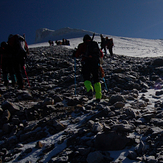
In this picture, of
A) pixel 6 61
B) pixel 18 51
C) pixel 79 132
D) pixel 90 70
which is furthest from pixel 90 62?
pixel 6 61

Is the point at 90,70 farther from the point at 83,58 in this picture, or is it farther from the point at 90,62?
the point at 83,58

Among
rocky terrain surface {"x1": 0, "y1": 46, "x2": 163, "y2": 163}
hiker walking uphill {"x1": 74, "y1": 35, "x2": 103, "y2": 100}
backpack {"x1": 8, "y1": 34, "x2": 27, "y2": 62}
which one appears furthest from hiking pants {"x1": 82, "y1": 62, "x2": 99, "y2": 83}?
backpack {"x1": 8, "y1": 34, "x2": 27, "y2": 62}

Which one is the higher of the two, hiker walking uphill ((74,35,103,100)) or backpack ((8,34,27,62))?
backpack ((8,34,27,62))

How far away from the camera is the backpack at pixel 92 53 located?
14.7 feet

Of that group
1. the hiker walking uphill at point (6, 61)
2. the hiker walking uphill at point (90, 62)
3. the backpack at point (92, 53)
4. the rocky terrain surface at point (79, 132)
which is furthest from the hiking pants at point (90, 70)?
the hiker walking uphill at point (6, 61)

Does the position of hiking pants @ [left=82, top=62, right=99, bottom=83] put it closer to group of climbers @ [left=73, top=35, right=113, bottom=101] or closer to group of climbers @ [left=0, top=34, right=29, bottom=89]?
group of climbers @ [left=73, top=35, right=113, bottom=101]

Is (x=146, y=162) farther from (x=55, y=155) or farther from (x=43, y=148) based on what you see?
(x=43, y=148)

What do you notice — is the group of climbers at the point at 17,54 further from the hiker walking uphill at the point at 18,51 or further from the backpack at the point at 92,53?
the backpack at the point at 92,53

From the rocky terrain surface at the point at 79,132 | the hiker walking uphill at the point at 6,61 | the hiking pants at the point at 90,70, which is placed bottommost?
the rocky terrain surface at the point at 79,132

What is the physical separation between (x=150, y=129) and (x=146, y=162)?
27.6 inches

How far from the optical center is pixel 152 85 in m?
5.90

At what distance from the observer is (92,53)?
4.50 metres

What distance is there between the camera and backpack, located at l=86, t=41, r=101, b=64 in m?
4.47

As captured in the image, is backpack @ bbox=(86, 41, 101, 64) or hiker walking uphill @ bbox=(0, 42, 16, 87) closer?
backpack @ bbox=(86, 41, 101, 64)
